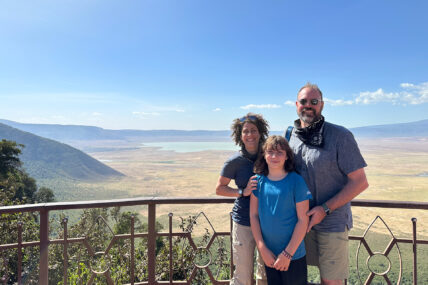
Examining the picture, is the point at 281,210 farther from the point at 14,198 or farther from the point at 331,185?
the point at 14,198

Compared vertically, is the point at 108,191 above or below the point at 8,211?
below

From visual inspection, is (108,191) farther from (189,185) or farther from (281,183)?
(281,183)

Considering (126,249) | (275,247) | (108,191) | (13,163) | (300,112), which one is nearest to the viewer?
(275,247)

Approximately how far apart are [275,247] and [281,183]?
0.37 m

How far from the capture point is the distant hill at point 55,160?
14112cm

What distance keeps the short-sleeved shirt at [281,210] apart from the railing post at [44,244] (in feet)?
5.06

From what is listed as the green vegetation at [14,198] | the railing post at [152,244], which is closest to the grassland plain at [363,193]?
the green vegetation at [14,198]

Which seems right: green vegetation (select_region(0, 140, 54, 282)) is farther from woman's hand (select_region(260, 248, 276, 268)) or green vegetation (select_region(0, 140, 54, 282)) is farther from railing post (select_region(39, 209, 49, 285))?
woman's hand (select_region(260, 248, 276, 268))

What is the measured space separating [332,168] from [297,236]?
0.46 metres

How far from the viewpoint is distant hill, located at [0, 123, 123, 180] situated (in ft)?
463

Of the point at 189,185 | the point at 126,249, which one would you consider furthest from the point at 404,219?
the point at 126,249

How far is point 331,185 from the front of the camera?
1670 mm

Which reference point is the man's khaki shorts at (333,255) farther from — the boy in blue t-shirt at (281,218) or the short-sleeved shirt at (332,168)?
the boy in blue t-shirt at (281,218)

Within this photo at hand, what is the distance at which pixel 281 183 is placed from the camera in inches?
63.5
